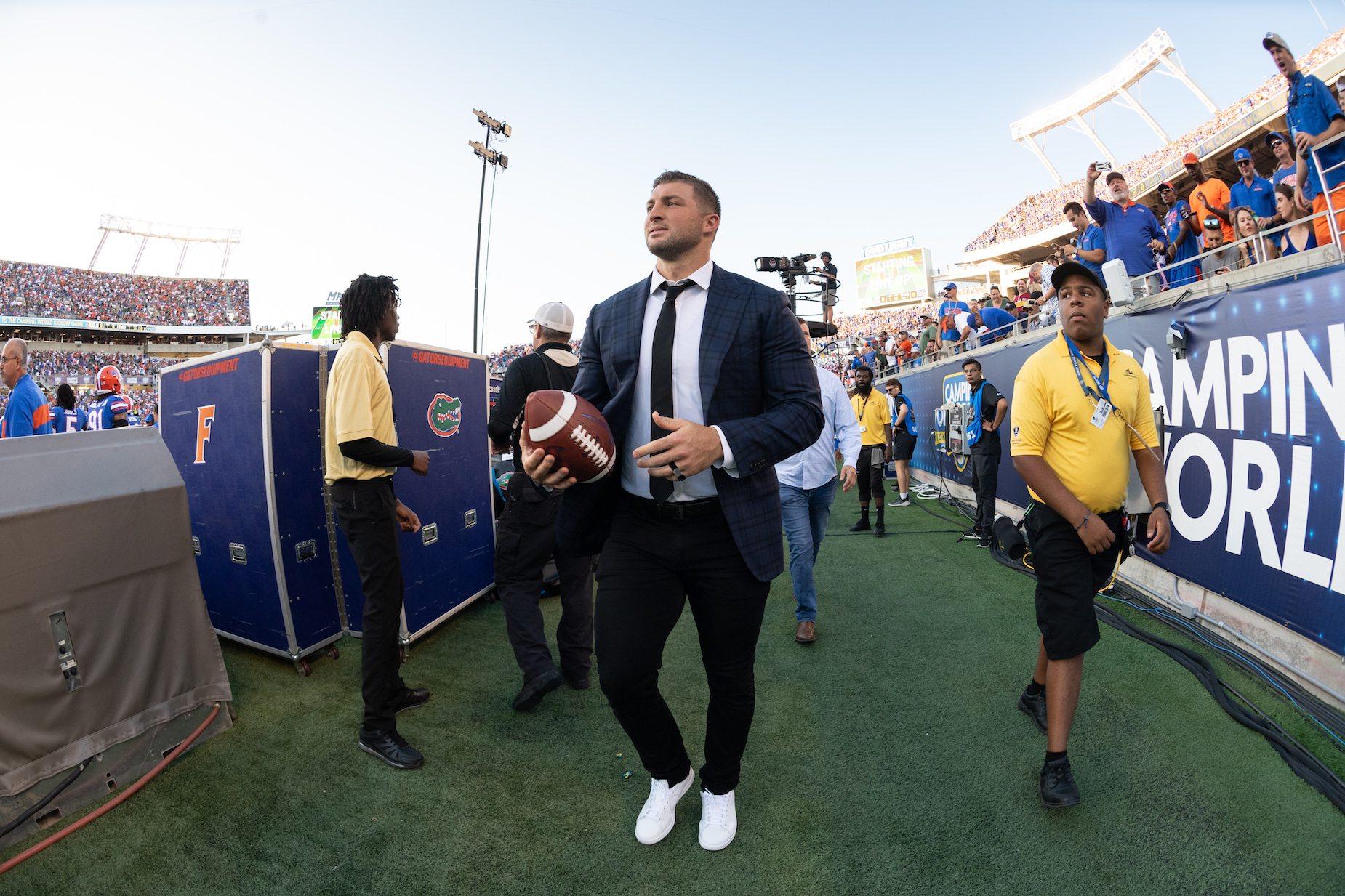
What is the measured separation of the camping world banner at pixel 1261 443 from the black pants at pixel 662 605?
2.07m

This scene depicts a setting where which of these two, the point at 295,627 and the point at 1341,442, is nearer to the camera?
the point at 1341,442

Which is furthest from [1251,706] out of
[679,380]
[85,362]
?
[85,362]

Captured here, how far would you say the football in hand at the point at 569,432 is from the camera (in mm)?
1609

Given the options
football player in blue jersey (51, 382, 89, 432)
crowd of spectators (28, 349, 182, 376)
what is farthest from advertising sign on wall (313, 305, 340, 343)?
football player in blue jersey (51, 382, 89, 432)

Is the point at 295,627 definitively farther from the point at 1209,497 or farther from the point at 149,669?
the point at 1209,497

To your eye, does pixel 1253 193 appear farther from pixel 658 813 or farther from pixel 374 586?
pixel 374 586

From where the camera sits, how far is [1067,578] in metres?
2.25

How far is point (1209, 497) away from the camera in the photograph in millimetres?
3607

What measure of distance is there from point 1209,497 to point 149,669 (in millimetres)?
5520

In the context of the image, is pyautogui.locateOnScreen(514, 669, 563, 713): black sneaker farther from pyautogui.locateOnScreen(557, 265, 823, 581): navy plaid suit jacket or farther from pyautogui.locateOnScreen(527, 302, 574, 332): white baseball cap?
pyautogui.locateOnScreen(527, 302, 574, 332): white baseball cap

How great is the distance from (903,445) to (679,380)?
8.02 meters

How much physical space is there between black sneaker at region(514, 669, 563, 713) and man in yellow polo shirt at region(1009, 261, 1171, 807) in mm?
2112

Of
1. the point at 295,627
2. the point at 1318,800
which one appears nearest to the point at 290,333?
the point at 295,627

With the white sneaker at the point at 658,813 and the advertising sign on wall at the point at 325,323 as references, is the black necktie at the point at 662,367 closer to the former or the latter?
the white sneaker at the point at 658,813
